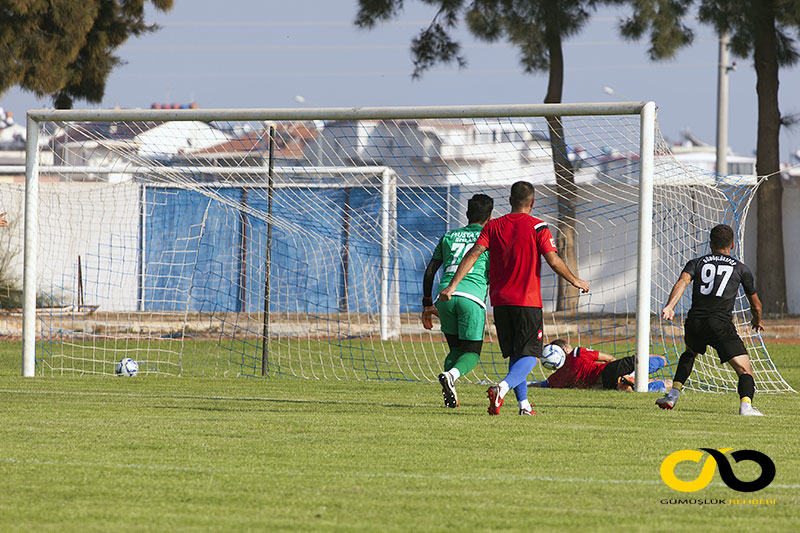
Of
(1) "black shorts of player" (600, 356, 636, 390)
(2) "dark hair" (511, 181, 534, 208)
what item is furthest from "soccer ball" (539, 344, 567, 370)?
(2) "dark hair" (511, 181, 534, 208)

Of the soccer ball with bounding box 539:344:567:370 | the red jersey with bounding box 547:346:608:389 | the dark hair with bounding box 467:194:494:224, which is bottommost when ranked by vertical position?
the red jersey with bounding box 547:346:608:389

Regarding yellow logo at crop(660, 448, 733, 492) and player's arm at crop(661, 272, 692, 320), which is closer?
yellow logo at crop(660, 448, 733, 492)

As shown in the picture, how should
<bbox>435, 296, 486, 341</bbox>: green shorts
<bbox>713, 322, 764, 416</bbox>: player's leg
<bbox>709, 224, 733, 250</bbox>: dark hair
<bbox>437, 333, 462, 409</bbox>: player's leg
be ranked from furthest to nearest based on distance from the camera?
<bbox>435, 296, 486, 341</bbox>: green shorts < <bbox>709, 224, 733, 250</bbox>: dark hair < <bbox>713, 322, 764, 416</bbox>: player's leg < <bbox>437, 333, 462, 409</bbox>: player's leg

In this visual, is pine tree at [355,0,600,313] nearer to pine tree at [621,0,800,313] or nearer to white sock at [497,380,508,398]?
pine tree at [621,0,800,313]

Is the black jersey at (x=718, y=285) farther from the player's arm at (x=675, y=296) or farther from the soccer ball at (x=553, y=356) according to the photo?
the soccer ball at (x=553, y=356)

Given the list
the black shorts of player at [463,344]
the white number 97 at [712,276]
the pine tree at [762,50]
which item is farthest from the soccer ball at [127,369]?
the pine tree at [762,50]

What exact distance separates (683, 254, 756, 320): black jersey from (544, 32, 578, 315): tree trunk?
15.0 ft

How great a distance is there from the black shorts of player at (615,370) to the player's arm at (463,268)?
296 cm

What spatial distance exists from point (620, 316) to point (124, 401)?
12166 millimetres

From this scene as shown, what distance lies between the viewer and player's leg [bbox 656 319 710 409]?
29.6 ft

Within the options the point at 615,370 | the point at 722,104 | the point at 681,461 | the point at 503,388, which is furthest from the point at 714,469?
the point at 722,104

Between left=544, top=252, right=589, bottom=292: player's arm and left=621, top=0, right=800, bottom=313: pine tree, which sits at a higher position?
left=621, top=0, right=800, bottom=313: pine tree

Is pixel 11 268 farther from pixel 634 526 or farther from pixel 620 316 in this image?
pixel 634 526

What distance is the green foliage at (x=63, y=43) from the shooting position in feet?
69.5
